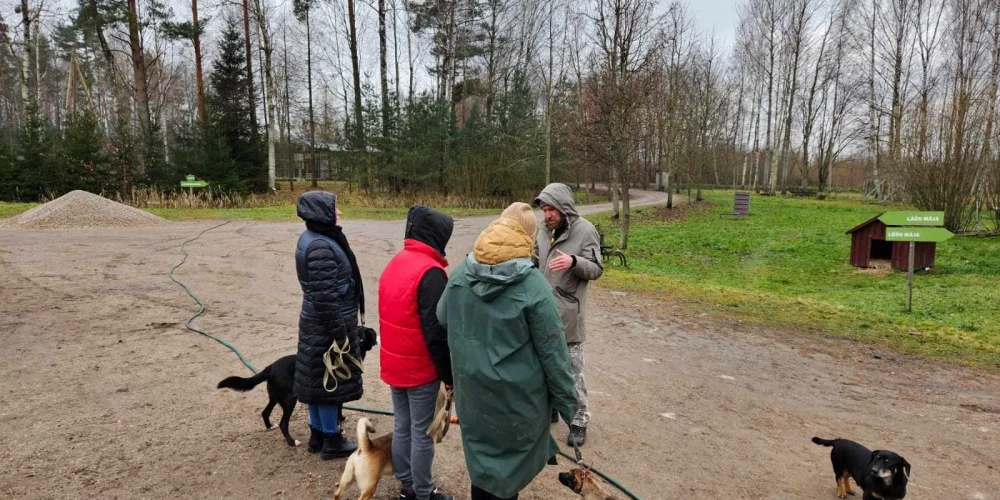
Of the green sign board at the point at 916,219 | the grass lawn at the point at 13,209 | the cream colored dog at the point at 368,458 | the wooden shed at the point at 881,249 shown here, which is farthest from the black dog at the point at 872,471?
the grass lawn at the point at 13,209

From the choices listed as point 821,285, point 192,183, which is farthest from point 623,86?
point 192,183

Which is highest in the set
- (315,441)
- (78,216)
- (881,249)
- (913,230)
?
(913,230)

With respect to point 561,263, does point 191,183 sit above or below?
above

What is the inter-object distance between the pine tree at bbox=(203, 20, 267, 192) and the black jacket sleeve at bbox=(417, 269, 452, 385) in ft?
77.6

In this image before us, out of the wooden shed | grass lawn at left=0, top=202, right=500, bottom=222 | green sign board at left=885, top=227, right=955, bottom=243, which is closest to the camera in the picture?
green sign board at left=885, top=227, right=955, bottom=243

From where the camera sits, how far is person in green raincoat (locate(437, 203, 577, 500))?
2176 millimetres

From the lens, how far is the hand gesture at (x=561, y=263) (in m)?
3.45

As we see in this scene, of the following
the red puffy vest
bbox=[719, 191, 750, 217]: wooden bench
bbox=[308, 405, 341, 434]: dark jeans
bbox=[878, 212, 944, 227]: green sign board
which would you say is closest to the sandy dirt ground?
bbox=[308, 405, 341, 434]: dark jeans

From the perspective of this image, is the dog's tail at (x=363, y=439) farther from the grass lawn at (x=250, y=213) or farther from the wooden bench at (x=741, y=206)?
the wooden bench at (x=741, y=206)

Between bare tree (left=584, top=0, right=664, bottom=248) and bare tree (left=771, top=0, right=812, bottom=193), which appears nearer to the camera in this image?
bare tree (left=584, top=0, right=664, bottom=248)

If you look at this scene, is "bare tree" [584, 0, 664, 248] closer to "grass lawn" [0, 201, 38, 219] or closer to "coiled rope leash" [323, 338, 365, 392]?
"coiled rope leash" [323, 338, 365, 392]

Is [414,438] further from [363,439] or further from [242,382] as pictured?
[242,382]

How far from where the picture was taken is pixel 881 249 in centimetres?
1224

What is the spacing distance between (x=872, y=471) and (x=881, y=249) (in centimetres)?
1151
